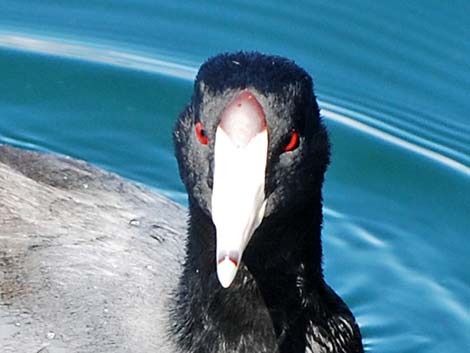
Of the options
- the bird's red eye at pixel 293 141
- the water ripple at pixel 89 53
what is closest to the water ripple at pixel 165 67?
the water ripple at pixel 89 53

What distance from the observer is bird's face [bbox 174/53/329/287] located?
3.77m

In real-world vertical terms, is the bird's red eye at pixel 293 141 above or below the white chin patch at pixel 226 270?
above

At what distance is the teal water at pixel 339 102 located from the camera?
19.1 feet

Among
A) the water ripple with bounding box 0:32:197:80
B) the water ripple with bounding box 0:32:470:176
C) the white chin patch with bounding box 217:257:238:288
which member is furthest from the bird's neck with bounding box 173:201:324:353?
the water ripple with bounding box 0:32:197:80

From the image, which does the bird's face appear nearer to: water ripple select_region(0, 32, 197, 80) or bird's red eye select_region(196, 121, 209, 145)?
bird's red eye select_region(196, 121, 209, 145)

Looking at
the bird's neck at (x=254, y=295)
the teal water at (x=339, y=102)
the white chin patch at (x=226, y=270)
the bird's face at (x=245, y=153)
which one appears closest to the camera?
the white chin patch at (x=226, y=270)

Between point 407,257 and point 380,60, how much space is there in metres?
1.14

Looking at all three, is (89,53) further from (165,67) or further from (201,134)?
(201,134)

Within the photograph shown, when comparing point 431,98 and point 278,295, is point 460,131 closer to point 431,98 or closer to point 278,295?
point 431,98

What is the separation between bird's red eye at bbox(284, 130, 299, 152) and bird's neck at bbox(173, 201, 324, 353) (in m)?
0.31

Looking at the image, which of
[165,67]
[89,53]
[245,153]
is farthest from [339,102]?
[245,153]

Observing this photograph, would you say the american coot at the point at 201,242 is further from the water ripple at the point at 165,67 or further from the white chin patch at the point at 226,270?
the water ripple at the point at 165,67

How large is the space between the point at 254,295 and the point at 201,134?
0.62 metres

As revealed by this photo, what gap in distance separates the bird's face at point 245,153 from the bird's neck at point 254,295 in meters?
0.21
